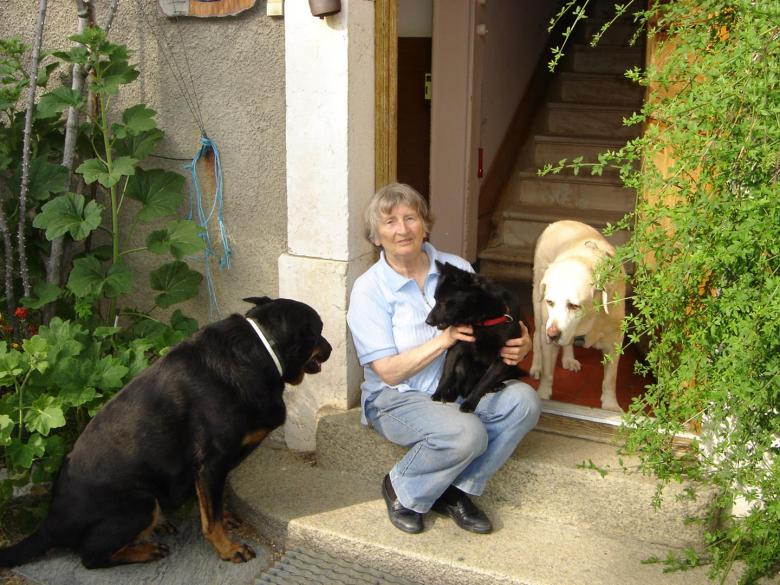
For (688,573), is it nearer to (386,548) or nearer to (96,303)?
(386,548)

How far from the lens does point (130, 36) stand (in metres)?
Answer: 3.87

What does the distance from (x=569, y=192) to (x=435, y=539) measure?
13.1 feet

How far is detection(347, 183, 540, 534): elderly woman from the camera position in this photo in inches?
122

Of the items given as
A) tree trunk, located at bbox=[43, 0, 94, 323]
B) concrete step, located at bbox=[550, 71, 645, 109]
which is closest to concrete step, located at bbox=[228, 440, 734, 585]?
tree trunk, located at bbox=[43, 0, 94, 323]

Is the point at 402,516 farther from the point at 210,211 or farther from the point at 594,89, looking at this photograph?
the point at 594,89

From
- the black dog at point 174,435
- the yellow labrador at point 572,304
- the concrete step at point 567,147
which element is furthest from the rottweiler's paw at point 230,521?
the concrete step at point 567,147

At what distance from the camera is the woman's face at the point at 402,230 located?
10.6 feet

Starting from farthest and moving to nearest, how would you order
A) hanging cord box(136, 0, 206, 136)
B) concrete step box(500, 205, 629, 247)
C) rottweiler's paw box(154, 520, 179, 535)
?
concrete step box(500, 205, 629, 247) < hanging cord box(136, 0, 206, 136) < rottweiler's paw box(154, 520, 179, 535)

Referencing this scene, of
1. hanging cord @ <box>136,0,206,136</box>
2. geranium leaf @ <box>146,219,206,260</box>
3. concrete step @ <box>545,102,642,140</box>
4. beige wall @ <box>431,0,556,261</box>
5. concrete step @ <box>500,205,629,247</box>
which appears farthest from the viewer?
concrete step @ <box>545,102,642,140</box>

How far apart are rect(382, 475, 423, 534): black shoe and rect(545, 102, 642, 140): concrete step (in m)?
4.68

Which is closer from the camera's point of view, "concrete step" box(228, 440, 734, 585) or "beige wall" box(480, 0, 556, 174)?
"concrete step" box(228, 440, 734, 585)

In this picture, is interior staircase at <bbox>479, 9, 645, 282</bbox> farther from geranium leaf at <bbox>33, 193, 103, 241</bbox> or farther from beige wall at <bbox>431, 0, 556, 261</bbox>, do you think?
geranium leaf at <bbox>33, 193, 103, 241</bbox>

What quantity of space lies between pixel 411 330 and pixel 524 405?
521mm

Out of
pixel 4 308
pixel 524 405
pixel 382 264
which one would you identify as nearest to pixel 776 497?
pixel 524 405
